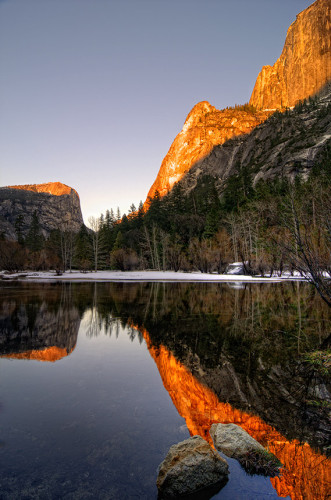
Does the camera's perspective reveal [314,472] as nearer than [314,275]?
Yes

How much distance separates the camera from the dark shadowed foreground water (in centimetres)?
260

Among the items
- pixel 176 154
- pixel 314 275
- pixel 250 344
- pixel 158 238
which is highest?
pixel 176 154

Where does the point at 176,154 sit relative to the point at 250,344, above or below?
above

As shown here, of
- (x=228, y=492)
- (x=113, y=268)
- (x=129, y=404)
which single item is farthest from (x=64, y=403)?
(x=113, y=268)

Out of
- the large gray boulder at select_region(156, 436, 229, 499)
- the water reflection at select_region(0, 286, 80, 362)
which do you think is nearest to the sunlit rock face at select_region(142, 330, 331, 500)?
the large gray boulder at select_region(156, 436, 229, 499)

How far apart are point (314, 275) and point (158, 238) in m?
57.8

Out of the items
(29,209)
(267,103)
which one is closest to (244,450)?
(29,209)

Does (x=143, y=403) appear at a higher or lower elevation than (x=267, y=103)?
lower

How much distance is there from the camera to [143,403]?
4.05m

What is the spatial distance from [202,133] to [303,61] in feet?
167

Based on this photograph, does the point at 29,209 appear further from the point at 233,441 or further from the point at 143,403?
the point at 233,441

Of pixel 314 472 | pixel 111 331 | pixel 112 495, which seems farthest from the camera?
pixel 111 331

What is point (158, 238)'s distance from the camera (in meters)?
64.6

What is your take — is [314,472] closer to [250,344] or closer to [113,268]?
[250,344]
